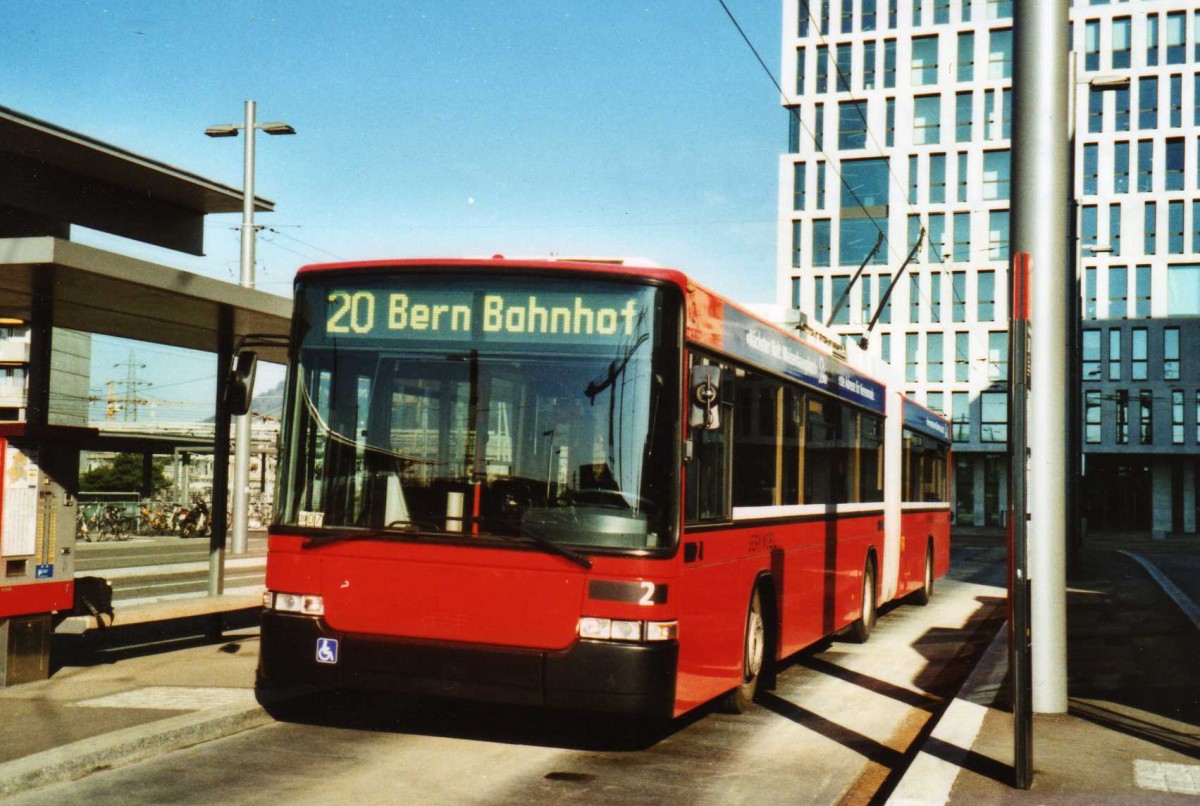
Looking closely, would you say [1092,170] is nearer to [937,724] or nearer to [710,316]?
[937,724]

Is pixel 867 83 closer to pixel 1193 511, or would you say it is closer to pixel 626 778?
pixel 1193 511

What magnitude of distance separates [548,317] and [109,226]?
24.9 ft

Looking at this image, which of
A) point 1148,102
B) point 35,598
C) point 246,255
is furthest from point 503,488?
point 1148,102

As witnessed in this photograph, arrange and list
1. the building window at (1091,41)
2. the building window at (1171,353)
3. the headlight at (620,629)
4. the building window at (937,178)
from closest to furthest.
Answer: the headlight at (620,629) → the building window at (1171,353) → the building window at (1091,41) → the building window at (937,178)

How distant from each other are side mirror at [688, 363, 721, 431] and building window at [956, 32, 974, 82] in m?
60.6

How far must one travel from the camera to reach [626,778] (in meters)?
7.22

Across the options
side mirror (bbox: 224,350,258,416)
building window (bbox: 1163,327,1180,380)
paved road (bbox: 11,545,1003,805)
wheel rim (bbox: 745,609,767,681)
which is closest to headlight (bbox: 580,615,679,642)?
paved road (bbox: 11,545,1003,805)

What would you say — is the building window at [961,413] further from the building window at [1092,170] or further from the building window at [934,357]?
the building window at [1092,170]

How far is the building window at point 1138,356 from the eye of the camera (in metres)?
63.4

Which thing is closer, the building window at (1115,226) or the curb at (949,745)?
the curb at (949,745)

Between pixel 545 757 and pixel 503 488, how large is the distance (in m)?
1.60

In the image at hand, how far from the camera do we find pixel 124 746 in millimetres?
7285

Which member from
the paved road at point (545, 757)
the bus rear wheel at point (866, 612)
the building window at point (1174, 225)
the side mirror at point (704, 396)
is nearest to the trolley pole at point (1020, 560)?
the paved road at point (545, 757)

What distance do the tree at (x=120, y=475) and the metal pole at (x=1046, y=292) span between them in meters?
44.8
